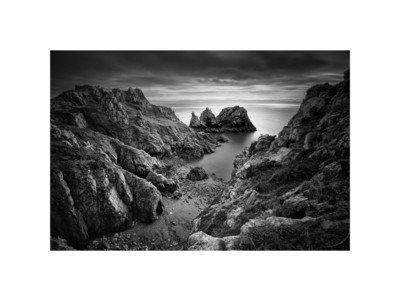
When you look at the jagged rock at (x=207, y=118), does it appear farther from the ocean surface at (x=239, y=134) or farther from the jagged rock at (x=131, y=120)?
the jagged rock at (x=131, y=120)

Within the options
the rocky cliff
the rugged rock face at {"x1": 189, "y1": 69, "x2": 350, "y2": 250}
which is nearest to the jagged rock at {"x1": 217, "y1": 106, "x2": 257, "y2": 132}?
the rugged rock face at {"x1": 189, "y1": 69, "x2": 350, "y2": 250}

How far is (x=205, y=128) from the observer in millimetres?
9812

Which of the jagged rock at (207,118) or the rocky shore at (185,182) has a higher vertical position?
the jagged rock at (207,118)

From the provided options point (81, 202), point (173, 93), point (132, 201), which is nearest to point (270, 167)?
point (173, 93)

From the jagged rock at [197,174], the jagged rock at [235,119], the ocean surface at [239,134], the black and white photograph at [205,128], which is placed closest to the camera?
the black and white photograph at [205,128]

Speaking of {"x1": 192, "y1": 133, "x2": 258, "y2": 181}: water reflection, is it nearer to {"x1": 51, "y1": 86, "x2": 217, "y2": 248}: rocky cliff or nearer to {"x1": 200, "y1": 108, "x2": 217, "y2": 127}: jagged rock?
{"x1": 51, "y1": 86, "x2": 217, "y2": 248}: rocky cliff

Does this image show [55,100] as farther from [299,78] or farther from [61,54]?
[299,78]

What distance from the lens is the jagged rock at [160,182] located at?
9.46 metres

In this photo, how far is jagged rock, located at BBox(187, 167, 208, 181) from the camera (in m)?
10.4

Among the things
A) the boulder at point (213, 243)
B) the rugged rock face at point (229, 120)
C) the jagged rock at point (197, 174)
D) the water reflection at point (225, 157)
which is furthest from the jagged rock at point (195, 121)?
the boulder at point (213, 243)

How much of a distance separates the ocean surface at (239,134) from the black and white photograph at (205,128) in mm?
57

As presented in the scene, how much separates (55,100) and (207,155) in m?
7.33
